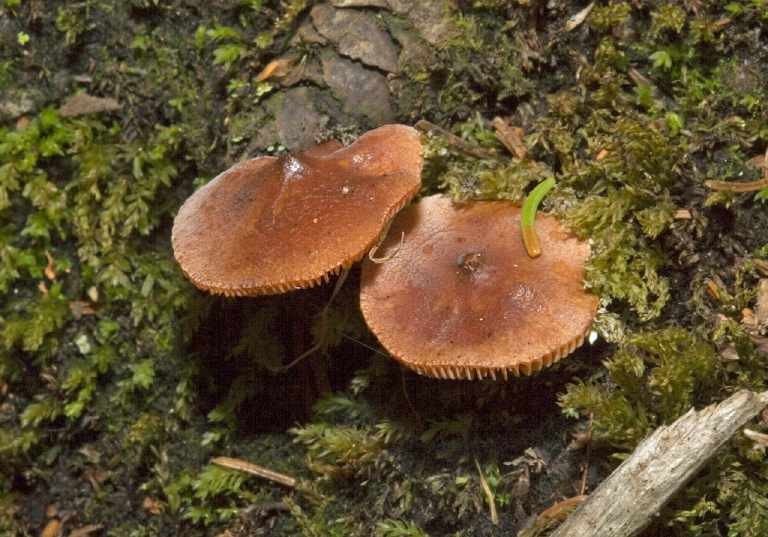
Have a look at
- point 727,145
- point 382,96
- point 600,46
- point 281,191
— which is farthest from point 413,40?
point 727,145

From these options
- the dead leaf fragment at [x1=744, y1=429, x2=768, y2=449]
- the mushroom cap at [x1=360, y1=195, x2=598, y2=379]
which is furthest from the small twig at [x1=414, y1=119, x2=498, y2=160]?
Answer: the dead leaf fragment at [x1=744, y1=429, x2=768, y2=449]

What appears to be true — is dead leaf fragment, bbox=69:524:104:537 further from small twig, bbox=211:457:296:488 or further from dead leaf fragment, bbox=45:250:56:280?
dead leaf fragment, bbox=45:250:56:280

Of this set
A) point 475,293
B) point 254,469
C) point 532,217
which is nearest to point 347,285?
point 475,293

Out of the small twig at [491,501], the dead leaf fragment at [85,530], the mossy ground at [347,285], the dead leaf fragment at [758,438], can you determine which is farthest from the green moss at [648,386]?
the dead leaf fragment at [85,530]

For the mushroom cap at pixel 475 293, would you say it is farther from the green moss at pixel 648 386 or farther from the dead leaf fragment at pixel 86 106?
the dead leaf fragment at pixel 86 106

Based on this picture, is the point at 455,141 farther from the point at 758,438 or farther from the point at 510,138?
the point at 758,438

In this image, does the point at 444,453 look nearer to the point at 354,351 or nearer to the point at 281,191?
the point at 354,351
